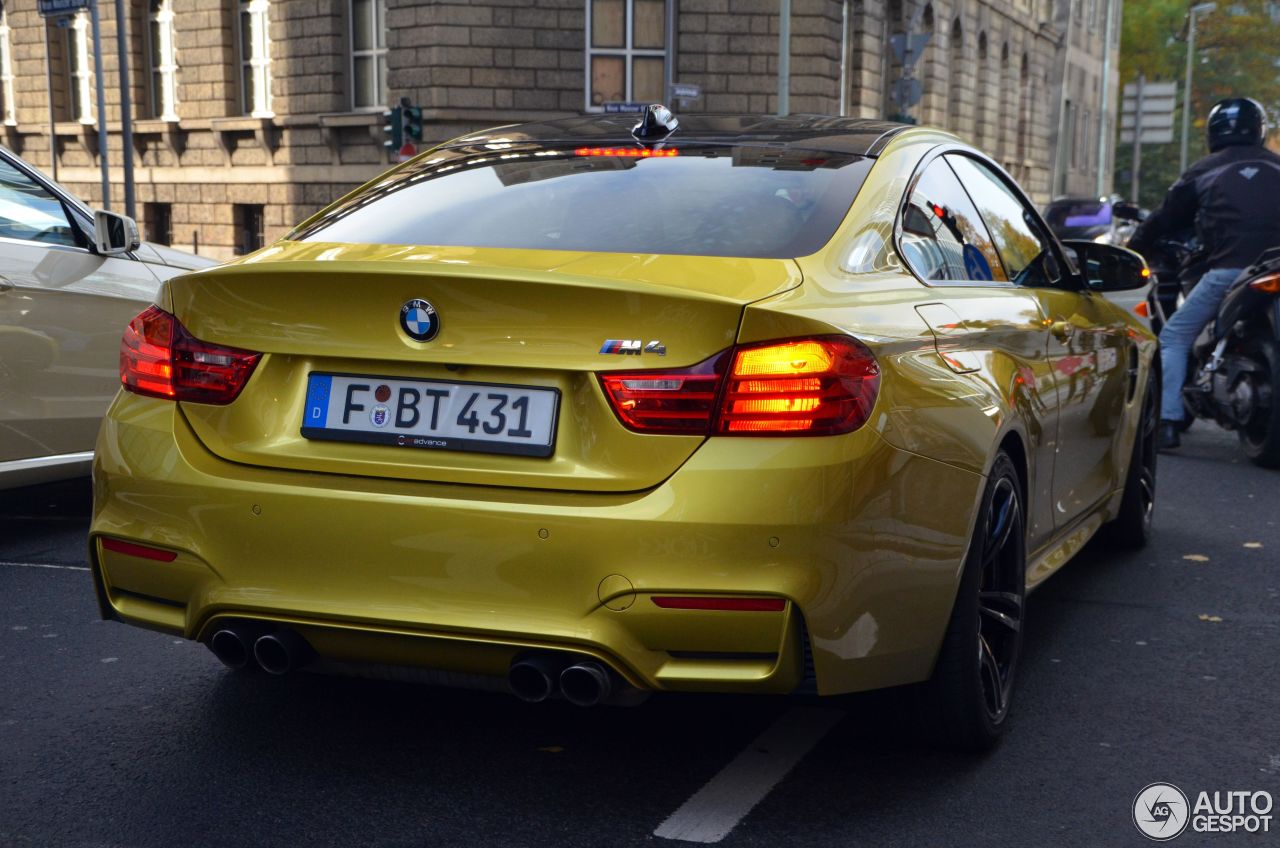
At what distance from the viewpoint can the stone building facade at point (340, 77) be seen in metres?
25.9

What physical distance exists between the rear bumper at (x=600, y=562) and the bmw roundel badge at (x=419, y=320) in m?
0.30

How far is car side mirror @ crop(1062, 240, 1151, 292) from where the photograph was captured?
5516 mm

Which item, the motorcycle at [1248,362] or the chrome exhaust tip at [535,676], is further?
the motorcycle at [1248,362]

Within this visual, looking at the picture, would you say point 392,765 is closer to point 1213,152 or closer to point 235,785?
point 235,785

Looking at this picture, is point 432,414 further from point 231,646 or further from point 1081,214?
point 1081,214

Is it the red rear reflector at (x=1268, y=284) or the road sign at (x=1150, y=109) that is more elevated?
the road sign at (x=1150, y=109)

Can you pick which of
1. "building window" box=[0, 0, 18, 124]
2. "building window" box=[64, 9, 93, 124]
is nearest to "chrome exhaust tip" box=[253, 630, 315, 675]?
"building window" box=[64, 9, 93, 124]

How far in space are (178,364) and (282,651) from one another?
671 millimetres

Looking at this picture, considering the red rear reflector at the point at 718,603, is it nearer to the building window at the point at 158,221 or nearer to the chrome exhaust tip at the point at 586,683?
the chrome exhaust tip at the point at 586,683

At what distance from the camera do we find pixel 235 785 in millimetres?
3547

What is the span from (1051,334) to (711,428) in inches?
73.0

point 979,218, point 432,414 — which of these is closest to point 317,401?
point 432,414

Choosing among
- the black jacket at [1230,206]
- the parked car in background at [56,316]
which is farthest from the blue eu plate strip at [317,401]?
the black jacket at [1230,206]

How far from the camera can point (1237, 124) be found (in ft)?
30.2
